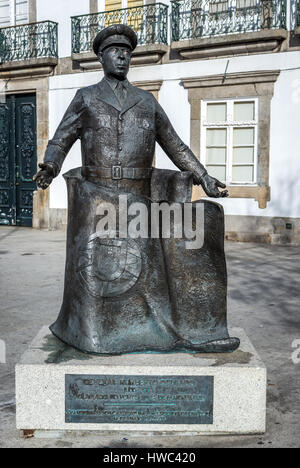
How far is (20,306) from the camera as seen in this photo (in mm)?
6656

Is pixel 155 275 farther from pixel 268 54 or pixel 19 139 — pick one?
pixel 19 139

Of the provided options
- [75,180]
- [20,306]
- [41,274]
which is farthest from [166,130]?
[41,274]

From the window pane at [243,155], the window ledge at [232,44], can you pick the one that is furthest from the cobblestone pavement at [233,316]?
the window ledge at [232,44]

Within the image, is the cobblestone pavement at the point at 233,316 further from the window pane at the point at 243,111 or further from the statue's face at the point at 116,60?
the window pane at the point at 243,111

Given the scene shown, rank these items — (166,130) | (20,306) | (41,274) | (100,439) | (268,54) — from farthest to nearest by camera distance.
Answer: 1. (268,54)
2. (41,274)
3. (20,306)
4. (166,130)
5. (100,439)

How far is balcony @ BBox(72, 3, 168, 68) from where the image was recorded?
13164 millimetres

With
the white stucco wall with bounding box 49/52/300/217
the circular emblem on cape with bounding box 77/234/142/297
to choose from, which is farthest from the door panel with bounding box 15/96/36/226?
the circular emblem on cape with bounding box 77/234/142/297

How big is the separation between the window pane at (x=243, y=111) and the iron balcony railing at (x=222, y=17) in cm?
134

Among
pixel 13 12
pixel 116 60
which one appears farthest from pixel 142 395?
pixel 13 12

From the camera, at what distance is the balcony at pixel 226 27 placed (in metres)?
11.7

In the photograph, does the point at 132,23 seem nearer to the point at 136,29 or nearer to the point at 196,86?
the point at 136,29

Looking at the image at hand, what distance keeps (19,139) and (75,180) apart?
40.5ft

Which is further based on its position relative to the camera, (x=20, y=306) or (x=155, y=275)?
(x=20, y=306)

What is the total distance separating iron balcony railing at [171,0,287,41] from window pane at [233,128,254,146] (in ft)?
5.97
